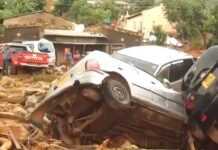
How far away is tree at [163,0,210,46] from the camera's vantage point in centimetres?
4941

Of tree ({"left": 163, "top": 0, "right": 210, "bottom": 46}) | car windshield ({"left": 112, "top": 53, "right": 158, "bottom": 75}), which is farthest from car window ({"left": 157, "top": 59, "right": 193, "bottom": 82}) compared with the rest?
tree ({"left": 163, "top": 0, "right": 210, "bottom": 46})

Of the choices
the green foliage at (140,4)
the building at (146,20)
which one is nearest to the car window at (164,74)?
the building at (146,20)

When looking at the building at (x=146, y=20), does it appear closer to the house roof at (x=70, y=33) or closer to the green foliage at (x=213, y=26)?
the green foliage at (x=213, y=26)

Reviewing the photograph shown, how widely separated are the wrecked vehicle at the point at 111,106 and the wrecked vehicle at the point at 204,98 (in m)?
0.44

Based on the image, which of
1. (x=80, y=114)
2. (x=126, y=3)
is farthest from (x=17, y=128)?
(x=126, y=3)

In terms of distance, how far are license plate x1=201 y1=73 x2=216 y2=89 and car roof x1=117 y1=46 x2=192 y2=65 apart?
4.98ft

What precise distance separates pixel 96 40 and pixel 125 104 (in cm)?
3609

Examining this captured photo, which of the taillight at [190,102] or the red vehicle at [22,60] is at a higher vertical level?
the taillight at [190,102]

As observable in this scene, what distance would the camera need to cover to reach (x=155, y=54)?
31.3ft

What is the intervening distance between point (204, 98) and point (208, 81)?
0.23 meters

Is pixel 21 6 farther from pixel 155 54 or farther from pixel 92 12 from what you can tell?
pixel 155 54

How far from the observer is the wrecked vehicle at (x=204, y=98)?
7.64 m

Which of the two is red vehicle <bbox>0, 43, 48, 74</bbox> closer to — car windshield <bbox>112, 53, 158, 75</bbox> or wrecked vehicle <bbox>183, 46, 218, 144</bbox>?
car windshield <bbox>112, 53, 158, 75</bbox>

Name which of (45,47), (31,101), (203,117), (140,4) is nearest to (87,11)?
(140,4)
